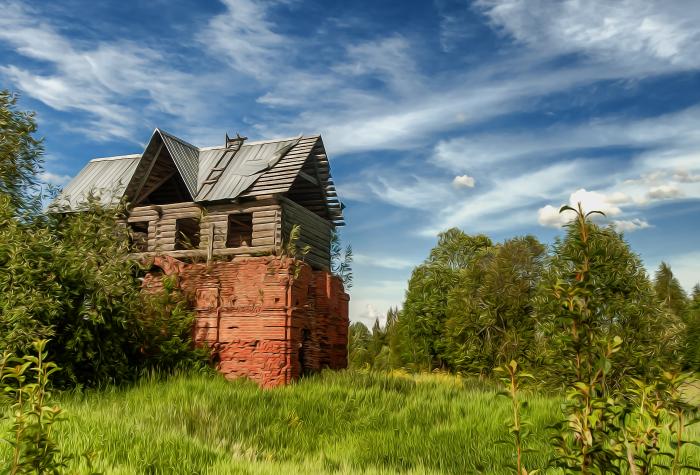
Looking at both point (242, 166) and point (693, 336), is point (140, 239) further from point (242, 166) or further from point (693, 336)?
point (693, 336)

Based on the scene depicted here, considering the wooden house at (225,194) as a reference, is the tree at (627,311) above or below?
below

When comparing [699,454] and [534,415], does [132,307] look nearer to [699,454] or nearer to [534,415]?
[534,415]

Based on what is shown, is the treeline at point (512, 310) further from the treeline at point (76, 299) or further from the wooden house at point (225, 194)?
the treeline at point (76, 299)

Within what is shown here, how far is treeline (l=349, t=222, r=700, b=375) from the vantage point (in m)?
20.8

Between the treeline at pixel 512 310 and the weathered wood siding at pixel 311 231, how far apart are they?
424 cm

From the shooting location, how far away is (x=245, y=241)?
21.0 metres

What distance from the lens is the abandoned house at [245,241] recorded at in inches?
664

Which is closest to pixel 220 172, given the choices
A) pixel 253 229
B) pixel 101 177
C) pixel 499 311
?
pixel 253 229

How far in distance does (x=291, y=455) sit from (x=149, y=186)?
567 inches

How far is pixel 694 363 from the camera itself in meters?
36.9

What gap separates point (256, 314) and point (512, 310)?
15075mm

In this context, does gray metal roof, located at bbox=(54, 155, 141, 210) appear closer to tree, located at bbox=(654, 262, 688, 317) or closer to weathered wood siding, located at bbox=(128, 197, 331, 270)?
weathered wood siding, located at bbox=(128, 197, 331, 270)

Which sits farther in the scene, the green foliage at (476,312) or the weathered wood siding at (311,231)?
the green foliage at (476,312)

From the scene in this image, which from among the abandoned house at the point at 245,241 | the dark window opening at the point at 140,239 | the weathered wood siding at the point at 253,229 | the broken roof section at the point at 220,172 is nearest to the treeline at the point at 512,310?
the abandoned house at the point at 245,241
